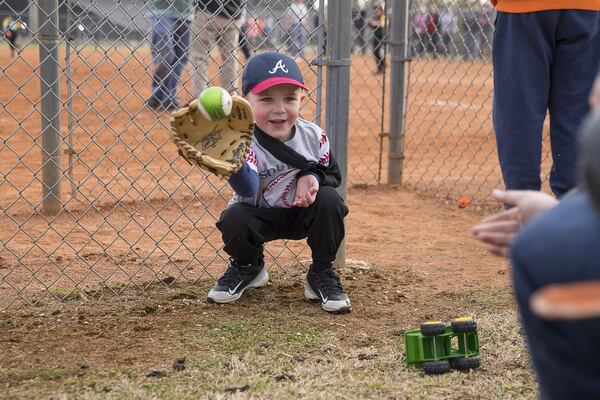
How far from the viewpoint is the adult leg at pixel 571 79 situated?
3.40 meters

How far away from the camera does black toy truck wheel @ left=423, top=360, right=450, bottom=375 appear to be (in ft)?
10.2

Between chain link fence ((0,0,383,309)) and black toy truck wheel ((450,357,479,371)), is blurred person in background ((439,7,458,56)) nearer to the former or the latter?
chain link fence ((0,0,383,309))

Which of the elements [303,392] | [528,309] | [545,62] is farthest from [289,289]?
[528,309]

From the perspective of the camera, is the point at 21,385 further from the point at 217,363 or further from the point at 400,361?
Result: the point at 400,361

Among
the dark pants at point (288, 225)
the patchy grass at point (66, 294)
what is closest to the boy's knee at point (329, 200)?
the dark pants at point (288, 225)

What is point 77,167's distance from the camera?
7043 mm

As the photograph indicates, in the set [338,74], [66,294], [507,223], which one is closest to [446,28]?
[338,74]

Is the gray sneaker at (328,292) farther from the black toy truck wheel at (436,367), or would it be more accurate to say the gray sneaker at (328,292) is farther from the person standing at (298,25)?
the person standing at (298,25)

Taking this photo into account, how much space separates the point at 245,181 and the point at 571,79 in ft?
4.44

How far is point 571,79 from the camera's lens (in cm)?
345

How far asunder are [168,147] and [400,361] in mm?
5097

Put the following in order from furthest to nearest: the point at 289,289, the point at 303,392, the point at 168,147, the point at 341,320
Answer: the point at 168,147 → the point at 289,289 → the point at 341,320 → the point at 303,392

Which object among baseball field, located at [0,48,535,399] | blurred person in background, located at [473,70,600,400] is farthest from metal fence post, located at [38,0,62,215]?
blurred person in background, located at [473,70,600,400]

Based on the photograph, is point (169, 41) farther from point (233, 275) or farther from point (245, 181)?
point (245, 181)
